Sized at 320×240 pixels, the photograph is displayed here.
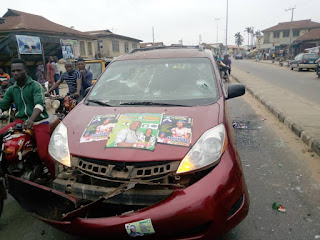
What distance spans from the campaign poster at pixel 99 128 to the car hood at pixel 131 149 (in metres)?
0.05

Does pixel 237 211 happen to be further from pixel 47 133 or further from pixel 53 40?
pixel 53 40

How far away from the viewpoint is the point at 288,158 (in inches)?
179

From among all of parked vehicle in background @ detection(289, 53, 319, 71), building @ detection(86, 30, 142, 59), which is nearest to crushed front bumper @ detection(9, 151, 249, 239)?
parked vehicle in background @ detection(289, 53, 319, 71)

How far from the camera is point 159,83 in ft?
11.1

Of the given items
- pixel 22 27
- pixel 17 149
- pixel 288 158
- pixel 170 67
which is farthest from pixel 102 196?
pixel 22 27

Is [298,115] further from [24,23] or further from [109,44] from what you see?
[109,44]

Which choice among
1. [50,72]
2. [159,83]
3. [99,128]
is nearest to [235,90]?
[159,83]

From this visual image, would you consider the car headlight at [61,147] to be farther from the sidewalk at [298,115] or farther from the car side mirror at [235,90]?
the sidewalk at [298,115]

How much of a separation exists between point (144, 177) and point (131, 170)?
115mm

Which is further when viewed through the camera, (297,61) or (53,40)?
(297,61)

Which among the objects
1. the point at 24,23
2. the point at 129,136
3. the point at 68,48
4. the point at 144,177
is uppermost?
the point at 24,23

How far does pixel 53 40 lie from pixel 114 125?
44.7ft

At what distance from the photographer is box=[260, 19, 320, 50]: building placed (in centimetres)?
6256

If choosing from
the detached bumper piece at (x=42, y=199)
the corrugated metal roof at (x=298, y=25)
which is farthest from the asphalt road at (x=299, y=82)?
the corrugated metal roof at (x=298, y=25)
